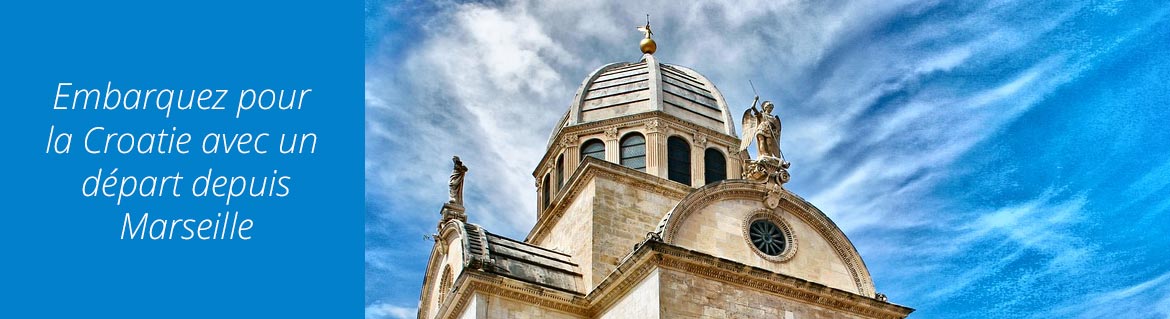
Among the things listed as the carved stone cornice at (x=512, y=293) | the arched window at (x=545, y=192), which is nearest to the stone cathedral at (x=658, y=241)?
the carved stone cornice at (x=512, y=293)

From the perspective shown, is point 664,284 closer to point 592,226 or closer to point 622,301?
point 622,301

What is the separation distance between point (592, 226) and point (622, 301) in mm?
2657

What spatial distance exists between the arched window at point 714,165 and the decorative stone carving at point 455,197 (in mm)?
6350

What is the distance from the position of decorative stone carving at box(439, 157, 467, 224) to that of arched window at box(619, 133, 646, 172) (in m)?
4.23

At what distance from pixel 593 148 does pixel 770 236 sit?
649 cm

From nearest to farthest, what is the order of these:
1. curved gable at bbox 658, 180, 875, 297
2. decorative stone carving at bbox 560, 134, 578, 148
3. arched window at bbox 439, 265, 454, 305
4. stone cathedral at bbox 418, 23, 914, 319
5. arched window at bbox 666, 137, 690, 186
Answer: stone cathedral at bbox 418, 23, 914, 319
curved gable at bbox 658, 180, 875, 297
arched window at bbox 439, 265, 454, 305
arched window at bbox 666, 137, 690, 186
decorative stone carving at bbox 560, 134, 578, 148

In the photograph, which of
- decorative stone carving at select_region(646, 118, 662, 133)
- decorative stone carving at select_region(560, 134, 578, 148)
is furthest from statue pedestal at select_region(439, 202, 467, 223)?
decorative stone carving at select_region(646, 118, 662, 133)

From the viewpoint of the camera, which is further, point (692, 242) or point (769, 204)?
point (769, 204)

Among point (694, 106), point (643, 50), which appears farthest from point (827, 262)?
point (643, 50)

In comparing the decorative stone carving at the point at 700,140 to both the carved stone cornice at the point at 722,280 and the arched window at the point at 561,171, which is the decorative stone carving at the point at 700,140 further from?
the carved stone cornice at the point at 722,280

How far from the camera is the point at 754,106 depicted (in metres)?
22.2

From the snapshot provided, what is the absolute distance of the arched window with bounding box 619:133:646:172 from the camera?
80.6 feet

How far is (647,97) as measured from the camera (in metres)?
25.9

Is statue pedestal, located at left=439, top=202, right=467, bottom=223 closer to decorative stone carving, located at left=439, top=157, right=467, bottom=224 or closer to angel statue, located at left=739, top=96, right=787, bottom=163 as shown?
decorative stone carving, located at left=439, top=157, right=467, bottom=224
